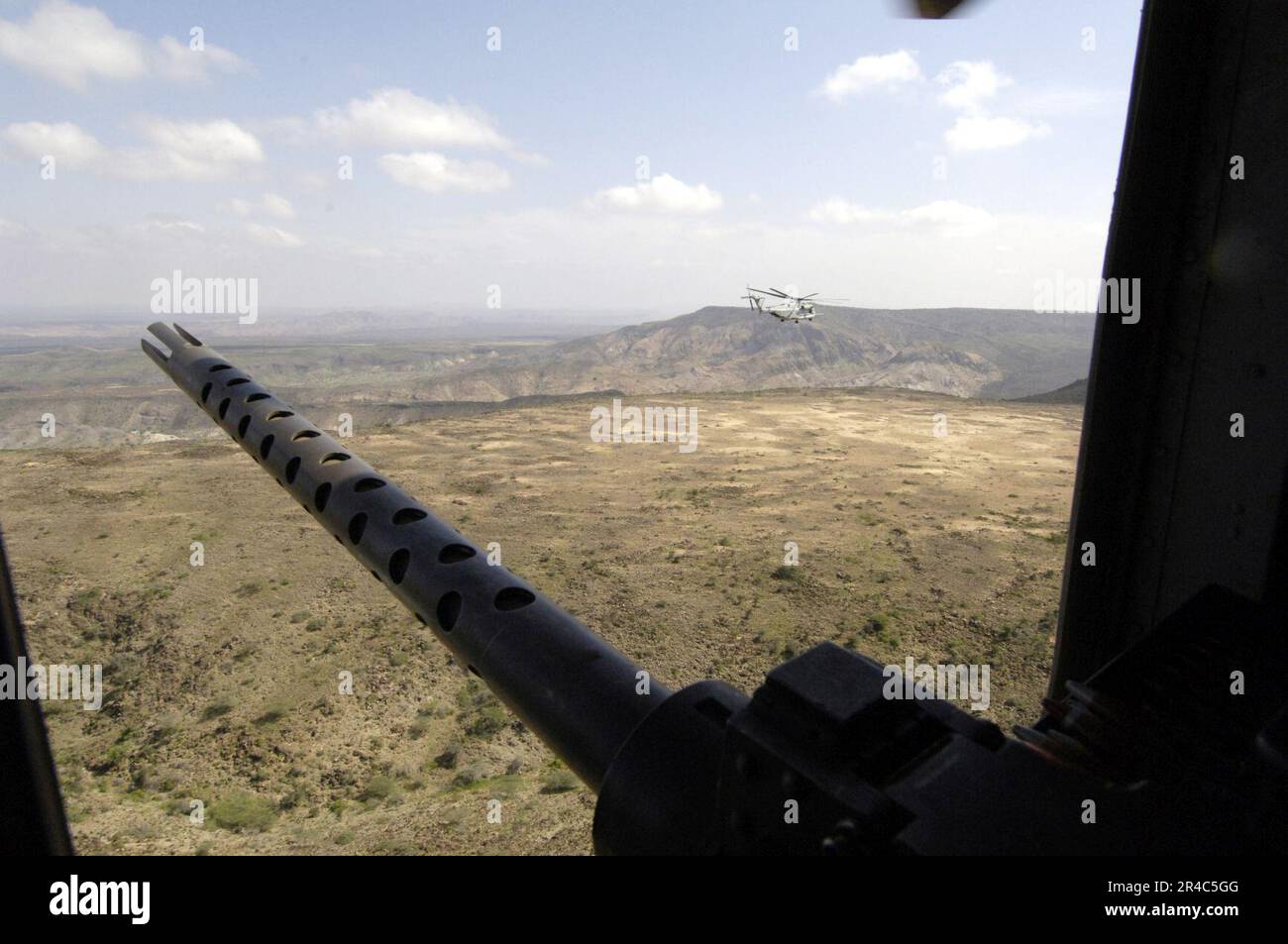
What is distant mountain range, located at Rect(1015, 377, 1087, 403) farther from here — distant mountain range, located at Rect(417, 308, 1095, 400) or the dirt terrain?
distant mountain range, located at Rect(417, 308, 1095, 400)

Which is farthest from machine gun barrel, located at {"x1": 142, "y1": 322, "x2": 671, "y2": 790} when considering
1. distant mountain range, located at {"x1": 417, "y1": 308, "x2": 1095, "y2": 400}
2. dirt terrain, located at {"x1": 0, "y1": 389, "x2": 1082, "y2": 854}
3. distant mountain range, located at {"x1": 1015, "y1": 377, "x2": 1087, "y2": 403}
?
distant mountain range, located at {"x1": 417, "y1": 308, "x2": 1095, "y2": 400}

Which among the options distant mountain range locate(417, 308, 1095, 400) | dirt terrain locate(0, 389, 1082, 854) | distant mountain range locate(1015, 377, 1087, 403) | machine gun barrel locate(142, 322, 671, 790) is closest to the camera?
machine gun barrel locate(142, 322, 671, 790)

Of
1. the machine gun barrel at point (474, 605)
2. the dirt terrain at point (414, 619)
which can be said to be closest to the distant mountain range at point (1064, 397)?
the dirt terrain at point (414, 619)

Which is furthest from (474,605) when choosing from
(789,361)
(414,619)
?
(789,361)

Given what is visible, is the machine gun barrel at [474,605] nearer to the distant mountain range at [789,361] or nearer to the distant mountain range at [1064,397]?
the distant mountain range at [1064,397]

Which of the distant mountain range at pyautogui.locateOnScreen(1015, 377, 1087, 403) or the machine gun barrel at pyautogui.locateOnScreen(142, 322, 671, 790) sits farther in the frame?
the distant mountain range at pyautogui.locateOnScreen(1015, 377, 1087, 403)
